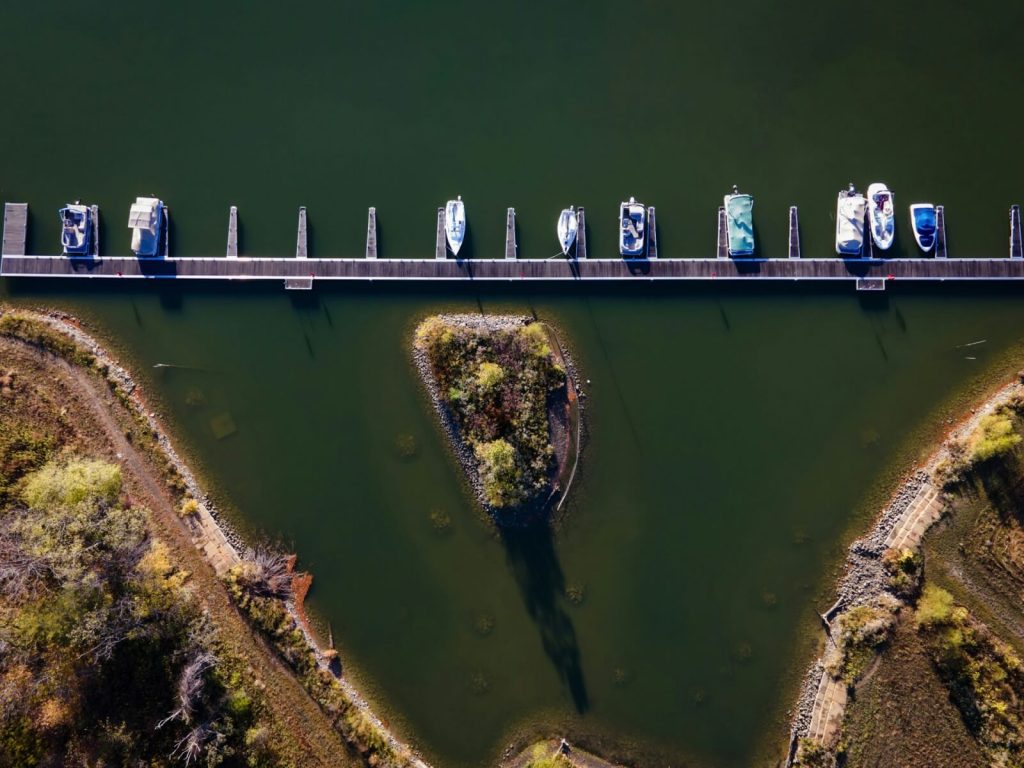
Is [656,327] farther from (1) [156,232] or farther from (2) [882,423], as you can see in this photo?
(1) [156,232]

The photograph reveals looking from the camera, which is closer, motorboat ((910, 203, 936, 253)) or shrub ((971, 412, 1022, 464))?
shrub ((971, 412, 1022, 464))

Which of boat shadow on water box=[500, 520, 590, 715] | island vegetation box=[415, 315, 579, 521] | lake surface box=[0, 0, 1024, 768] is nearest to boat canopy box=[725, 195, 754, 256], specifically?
lake surface box=[0, 0, 1024, 768]

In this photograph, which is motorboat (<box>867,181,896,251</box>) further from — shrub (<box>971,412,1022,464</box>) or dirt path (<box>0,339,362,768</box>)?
dirt path (<box>0,339,362,768</box>)

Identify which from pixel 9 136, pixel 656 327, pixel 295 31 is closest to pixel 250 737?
pixel 656 327

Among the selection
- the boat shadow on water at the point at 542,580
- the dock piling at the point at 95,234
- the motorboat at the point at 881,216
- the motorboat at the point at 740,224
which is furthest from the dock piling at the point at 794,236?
the dock piling at the point at 95,234

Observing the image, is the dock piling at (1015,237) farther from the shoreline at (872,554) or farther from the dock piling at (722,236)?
the dock piling at (722,236)

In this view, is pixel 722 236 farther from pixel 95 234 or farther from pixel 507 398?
pixel 95 234

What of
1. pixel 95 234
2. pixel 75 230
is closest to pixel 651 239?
pixel 95 234
